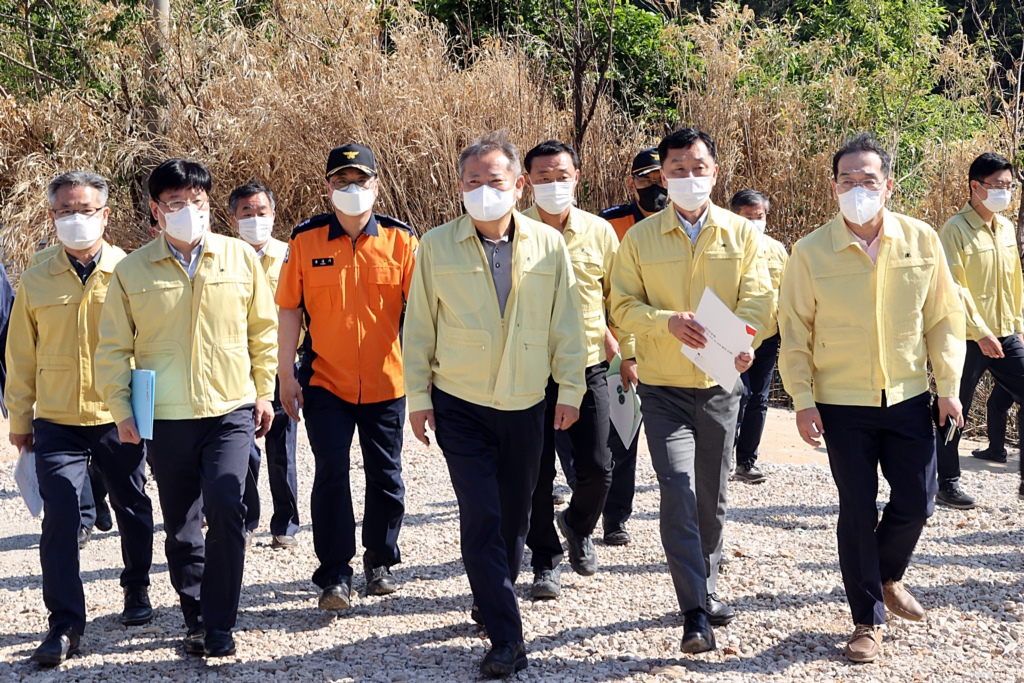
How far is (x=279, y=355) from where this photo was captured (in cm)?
542

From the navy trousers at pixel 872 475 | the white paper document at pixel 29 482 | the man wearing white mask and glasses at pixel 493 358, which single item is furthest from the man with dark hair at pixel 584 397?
the white paper document at pixel 29 482

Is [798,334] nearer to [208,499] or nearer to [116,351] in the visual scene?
[208,499]

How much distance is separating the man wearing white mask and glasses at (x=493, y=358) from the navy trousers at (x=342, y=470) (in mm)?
768

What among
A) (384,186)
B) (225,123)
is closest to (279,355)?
(384,186)

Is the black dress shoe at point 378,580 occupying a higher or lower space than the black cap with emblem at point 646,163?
lower

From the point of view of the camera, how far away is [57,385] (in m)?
4.94

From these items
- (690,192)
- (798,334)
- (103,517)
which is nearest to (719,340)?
(798,334)

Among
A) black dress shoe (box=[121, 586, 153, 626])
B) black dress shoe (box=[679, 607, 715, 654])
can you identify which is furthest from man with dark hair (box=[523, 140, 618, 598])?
black dress shoe (box=[121, 586, 153, 626])

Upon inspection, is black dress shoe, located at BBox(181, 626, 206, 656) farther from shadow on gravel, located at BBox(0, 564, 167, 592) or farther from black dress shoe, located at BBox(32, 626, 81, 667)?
shadow on gravel, located at BBox(0, 564, 167, 592)

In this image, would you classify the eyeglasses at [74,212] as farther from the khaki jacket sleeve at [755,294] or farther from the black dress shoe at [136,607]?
the khaki jacket sleeve at [755,294]

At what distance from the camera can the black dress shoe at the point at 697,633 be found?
177 inches

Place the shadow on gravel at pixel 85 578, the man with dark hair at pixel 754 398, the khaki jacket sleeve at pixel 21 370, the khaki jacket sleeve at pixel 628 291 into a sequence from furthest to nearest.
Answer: the man with dark hair at pixel 754 398 < the shadow on gravel at pixel 85 578 < the khaki jacket sleeve at pixel 21 370 < the khaki jacket sleeve at pixel 628 291

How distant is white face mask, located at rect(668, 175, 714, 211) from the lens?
15.9 feet

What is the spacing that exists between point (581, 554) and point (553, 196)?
1789 millimetres
